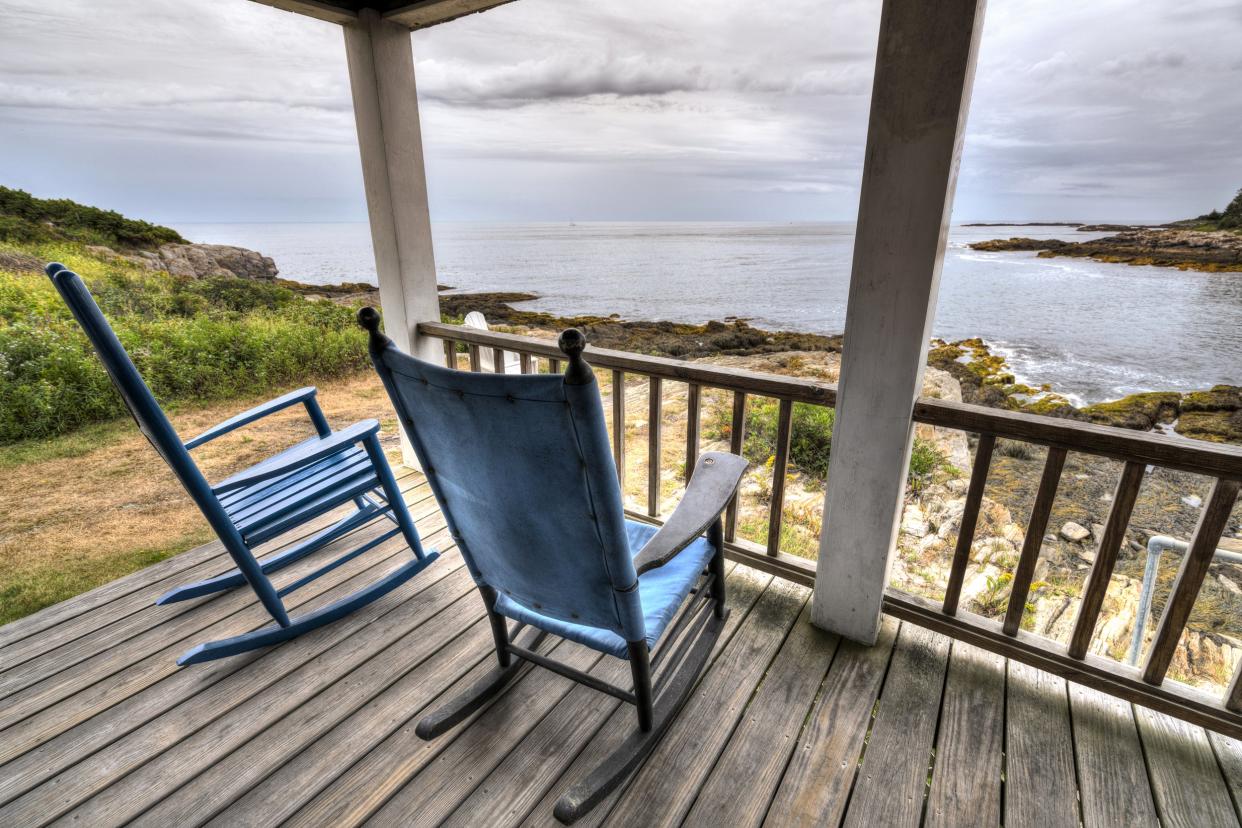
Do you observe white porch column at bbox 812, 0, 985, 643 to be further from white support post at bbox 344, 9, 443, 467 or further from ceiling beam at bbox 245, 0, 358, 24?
ceiling beam at bbox 245, 0, 358, 24

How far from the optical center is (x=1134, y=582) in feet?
13.8

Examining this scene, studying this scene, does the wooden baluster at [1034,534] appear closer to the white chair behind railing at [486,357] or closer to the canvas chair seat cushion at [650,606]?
the canvas chair seat cushion at [650,606]

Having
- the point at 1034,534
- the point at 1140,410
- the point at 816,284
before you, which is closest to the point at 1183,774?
the point at 1034,534

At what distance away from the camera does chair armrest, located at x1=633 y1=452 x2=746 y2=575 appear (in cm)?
109

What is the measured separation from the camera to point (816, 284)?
11.3 m

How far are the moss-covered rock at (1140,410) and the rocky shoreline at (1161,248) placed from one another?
1764mm

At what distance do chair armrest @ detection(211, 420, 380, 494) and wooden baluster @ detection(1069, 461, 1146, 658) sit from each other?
227cm

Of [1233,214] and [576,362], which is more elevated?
[1233,214]

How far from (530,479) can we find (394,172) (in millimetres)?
2289

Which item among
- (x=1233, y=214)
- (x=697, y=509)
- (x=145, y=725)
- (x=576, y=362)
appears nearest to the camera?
(x=576, y=362)

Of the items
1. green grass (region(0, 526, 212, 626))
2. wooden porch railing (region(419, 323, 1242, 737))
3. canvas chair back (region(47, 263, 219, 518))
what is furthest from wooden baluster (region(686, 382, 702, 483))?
green grass (region(0, 526, 212, 626))

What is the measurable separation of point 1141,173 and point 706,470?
6.92ft

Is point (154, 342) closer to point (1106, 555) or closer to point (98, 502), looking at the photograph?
point (98, 502)

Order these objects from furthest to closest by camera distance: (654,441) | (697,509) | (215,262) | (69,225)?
(215,262)
(69,225)
(654,441)
(697,509)
